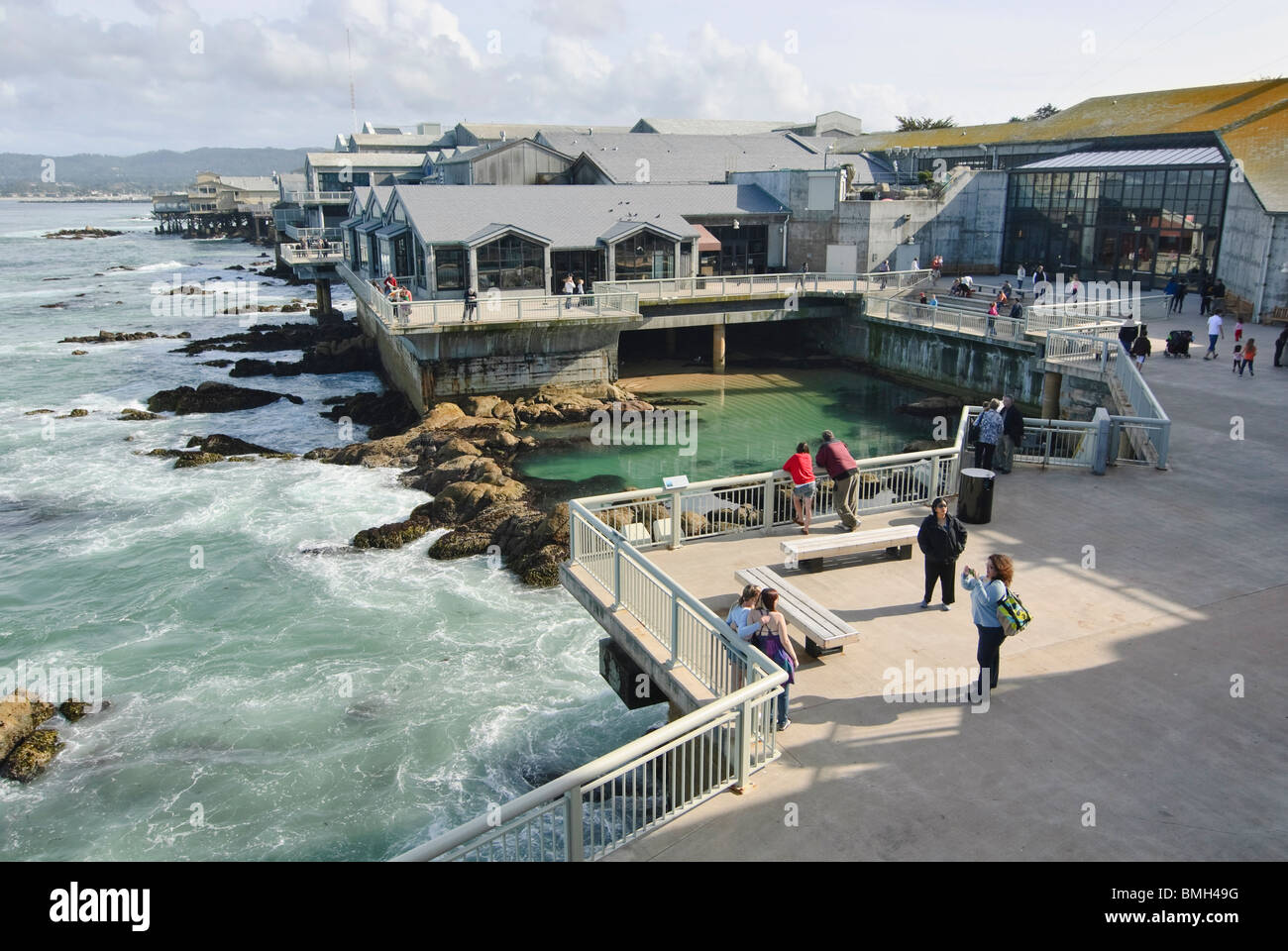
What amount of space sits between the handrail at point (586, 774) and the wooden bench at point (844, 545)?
399 cm

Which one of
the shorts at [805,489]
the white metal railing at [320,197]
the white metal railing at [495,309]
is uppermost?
the white metal railing at [320,197]

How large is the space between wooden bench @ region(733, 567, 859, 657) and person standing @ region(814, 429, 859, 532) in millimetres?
2639

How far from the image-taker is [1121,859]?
6.75m

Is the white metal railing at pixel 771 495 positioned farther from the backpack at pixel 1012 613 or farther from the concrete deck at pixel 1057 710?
the backpack at pixel 1012 613

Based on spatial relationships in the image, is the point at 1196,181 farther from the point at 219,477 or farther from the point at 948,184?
the point at 219,477

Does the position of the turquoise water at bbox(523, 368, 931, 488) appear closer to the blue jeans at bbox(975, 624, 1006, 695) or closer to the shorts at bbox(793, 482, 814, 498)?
the shorts at bbox(793, 482, 814, 498)

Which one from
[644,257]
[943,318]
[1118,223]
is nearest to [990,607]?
[943,318]

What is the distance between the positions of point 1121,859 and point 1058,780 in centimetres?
100

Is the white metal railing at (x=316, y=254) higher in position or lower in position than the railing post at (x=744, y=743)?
higher

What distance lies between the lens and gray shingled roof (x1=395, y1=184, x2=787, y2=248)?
3794 centimetres

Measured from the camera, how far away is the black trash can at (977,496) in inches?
520

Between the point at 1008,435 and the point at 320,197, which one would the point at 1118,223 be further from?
the point at 320,197

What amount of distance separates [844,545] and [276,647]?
1091 cm

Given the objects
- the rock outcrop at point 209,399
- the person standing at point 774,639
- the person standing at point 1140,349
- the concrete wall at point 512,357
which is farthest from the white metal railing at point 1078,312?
the rock outcrop at point 209,399
